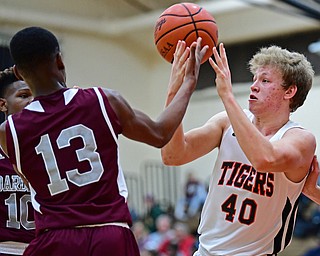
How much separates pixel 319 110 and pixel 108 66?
5.57 m

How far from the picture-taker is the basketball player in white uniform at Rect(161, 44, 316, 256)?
14.0 feet

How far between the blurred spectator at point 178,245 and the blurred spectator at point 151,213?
1788 millimetres

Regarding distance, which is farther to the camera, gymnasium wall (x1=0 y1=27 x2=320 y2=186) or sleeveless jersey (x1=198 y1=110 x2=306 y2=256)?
gymnasium wall (x1=0 y1=27 x2=320 y2=186)

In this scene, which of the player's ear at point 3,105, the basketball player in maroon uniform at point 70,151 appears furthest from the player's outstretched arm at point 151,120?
the player's ear at point 3,105

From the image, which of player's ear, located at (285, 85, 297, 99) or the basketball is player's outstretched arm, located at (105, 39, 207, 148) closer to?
the basketball

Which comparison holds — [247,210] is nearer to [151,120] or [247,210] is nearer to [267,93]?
[267,93]

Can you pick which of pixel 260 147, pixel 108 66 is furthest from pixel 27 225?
pixel 108 66

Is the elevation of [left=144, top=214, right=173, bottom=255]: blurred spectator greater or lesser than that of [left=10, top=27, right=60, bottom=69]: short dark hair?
lesser

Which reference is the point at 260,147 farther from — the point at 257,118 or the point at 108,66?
the point at 108,66

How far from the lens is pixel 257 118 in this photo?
15.0ft

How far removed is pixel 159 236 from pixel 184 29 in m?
9.08

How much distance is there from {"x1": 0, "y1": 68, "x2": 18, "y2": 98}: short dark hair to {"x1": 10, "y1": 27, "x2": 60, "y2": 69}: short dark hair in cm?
125

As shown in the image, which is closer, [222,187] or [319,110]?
[222,187]

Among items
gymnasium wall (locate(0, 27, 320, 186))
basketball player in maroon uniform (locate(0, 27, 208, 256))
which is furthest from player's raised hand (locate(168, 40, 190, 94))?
gymnasium wall (locate(0, 27, 320, 186))
